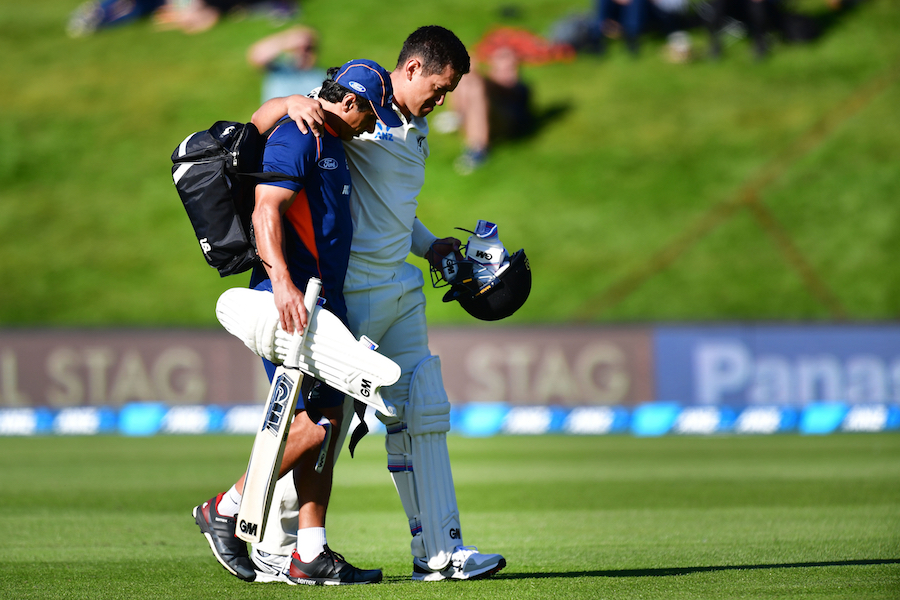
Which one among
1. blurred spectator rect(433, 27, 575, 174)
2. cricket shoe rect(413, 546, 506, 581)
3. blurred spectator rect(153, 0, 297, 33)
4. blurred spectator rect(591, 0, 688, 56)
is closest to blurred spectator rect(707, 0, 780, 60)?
Result: blurred spectator rect(591, 0, 688, 56)

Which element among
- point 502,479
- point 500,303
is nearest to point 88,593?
point 500,303

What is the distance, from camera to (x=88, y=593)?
402 cm

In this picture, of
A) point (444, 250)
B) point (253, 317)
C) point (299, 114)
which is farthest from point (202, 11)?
point (253, 317)

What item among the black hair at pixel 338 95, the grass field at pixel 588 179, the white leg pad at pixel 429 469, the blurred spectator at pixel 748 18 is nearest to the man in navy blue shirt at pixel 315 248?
the black hair at pixel 338 95

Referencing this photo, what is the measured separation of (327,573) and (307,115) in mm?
1949

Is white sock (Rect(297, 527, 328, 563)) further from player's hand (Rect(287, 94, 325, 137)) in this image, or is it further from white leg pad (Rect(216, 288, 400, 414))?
player's hand (Rect(287, 94, 325, 137))

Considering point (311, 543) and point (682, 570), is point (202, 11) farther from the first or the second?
point (682, 570)

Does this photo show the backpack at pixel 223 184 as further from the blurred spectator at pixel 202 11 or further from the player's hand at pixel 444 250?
the blurred spectator at pixel 202 11

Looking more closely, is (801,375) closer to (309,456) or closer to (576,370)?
(576,370)

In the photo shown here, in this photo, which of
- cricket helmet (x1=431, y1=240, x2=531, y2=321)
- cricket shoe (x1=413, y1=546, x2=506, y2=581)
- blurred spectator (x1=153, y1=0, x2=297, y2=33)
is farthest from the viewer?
blurred spectator (x1=153, y1=0, x2=297, y2=33)

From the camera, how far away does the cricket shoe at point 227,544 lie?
443 cm

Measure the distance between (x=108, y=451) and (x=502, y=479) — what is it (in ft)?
18.1

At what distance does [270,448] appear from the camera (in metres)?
4.05

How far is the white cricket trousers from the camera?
4520mm
